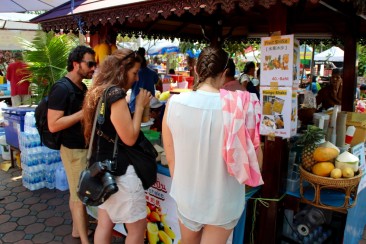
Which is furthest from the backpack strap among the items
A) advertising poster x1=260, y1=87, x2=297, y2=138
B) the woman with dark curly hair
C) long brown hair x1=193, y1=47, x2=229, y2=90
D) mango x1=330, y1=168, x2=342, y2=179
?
mango x1=330, y1=168, x2=342, y2=179

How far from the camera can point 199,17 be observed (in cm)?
466

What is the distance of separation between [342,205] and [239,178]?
1.20 metres

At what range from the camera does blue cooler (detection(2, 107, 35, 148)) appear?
15.1 ft

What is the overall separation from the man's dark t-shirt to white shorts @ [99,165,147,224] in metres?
0.78

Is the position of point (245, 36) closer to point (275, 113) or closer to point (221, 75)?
point (275, 113)

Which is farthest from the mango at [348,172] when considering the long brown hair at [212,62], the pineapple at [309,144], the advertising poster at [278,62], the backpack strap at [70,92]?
the backpack strap at [70,92]

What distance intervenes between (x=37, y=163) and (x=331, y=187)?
3.86 m

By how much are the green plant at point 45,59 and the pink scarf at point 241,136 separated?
427 cm

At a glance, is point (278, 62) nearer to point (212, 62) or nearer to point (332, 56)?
point (212, 62)

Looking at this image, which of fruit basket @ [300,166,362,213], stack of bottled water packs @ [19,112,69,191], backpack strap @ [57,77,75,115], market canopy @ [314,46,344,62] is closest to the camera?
fruit basket @ [300,166,362,213]

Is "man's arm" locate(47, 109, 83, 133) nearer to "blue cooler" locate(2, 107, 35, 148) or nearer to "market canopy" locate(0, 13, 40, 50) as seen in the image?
"blue cooler" locate(2, 107, 35, 148)

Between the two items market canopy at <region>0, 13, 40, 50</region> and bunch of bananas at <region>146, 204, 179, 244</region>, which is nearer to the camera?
bunch of bananas at <region>146, 204, 179, 244</region>

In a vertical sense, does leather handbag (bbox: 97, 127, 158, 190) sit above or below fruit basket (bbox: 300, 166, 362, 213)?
above

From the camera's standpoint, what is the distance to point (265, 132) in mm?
2486
